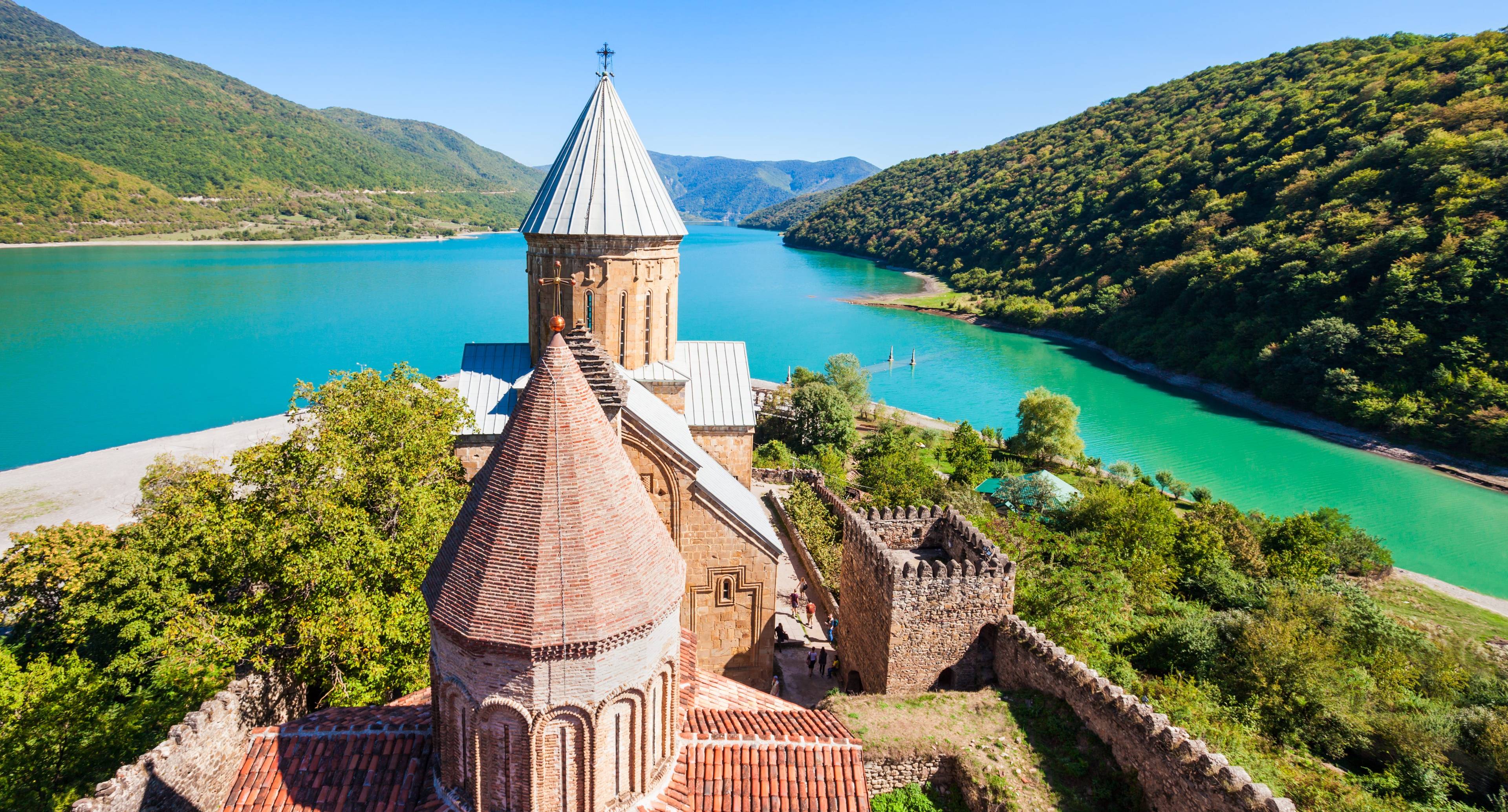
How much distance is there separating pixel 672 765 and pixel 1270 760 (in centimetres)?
799

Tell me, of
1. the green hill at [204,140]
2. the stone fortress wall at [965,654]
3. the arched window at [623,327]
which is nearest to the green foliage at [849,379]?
the arched window at [623,327]

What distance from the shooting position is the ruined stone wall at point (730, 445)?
1470cm

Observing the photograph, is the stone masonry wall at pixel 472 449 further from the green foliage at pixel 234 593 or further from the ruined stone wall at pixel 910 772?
the ruined stone wall at pixel 910 772

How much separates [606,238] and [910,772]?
10402 mm

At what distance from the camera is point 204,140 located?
4788 inches

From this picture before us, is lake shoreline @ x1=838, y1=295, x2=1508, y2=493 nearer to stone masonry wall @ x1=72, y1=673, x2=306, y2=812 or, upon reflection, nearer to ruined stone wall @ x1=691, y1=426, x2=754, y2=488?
ruined stone wall @ x1=691, y1=426, x2=754, y2=488

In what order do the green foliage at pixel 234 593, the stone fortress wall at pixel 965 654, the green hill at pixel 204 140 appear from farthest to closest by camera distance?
the green hill at pixel 204 140, the green foliage at pixel 234 593, the stone fortress wall at pixel 965 654

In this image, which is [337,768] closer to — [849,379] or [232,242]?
[849,379]

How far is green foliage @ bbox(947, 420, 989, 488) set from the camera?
24.9 meters

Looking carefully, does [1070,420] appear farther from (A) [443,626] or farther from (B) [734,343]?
(A) [443,626]

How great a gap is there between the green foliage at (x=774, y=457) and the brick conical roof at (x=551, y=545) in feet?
63.0

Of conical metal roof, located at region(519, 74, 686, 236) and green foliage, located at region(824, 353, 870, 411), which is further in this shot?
green foliage, located at region(824, 353, 870, 411)

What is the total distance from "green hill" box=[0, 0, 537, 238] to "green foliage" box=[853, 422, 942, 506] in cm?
11629

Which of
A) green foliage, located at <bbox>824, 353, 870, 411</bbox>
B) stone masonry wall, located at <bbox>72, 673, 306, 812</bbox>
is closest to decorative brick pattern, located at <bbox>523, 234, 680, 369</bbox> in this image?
stone masonry wall, located at <bbox>72, 673, 306, 812</bbox>
